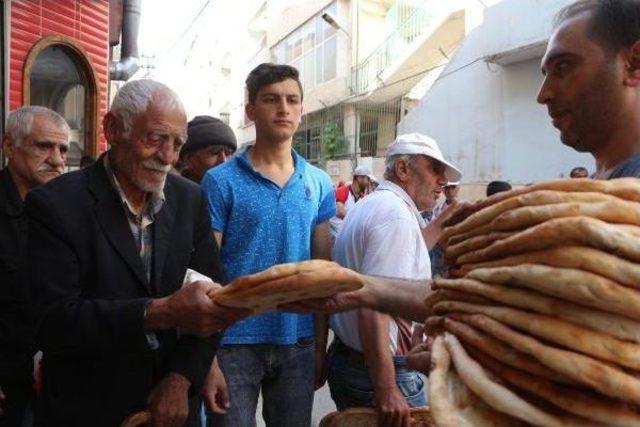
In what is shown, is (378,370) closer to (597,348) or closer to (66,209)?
(66,209)

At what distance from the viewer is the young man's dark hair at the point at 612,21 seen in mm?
1381

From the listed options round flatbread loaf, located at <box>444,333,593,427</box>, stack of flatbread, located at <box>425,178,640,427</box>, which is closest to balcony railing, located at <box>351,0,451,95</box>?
stack of flatbread, located at <box>425,178,640,427</box>

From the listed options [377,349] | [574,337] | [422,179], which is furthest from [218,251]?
[574,337]

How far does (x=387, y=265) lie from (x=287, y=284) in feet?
3.83

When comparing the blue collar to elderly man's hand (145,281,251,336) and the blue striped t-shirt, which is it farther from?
elderly man's hand (145,281,251,336)

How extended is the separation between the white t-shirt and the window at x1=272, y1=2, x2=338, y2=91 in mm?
22056

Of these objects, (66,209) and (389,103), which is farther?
(389,103)

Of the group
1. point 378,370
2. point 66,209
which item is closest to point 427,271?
point 378,370

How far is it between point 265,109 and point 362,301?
135 cm

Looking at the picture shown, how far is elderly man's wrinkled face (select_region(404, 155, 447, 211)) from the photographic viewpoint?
2.96 metres

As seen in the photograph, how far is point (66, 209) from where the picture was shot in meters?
1.92

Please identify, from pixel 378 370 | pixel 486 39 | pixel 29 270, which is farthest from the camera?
pixel 486 39

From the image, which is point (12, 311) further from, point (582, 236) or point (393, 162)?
point (582, 236)

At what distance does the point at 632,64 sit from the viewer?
141 cm
